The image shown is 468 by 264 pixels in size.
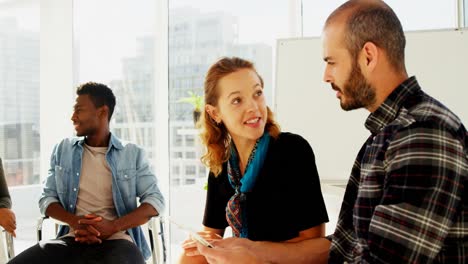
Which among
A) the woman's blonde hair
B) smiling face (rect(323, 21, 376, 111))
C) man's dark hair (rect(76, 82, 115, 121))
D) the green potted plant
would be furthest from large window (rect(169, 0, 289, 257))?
smiling face (rect(323, 21, 376, 111))

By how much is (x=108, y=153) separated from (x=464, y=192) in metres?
2.09

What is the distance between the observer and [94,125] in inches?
106

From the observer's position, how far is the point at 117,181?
263 centimetres

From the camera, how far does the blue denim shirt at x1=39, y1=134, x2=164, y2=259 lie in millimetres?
2611

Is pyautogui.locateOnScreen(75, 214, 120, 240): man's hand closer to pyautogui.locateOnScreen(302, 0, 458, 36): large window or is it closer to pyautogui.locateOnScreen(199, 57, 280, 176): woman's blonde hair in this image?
pyautogui.locateOnScreen(199, 57, 280, 176): woman's blonde hair

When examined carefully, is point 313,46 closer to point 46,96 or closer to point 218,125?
point 218,125

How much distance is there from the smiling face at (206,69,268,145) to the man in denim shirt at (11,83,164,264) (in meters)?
0.99

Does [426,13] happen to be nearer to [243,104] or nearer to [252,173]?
[243,104]

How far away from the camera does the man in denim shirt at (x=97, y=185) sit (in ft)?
7.96

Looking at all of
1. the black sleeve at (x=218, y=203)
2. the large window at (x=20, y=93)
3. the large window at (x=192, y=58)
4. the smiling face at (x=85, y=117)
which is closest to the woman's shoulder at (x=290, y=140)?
the black sleeve at (x=218, y=203)

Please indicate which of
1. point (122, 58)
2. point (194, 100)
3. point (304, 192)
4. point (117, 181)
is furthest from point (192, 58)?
point (304, 192)

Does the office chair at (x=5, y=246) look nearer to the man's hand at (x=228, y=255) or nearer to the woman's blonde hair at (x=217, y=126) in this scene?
the woman's blonde hair at (x=217, y=126)

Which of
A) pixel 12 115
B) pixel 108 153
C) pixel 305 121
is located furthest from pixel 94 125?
pixel 12 115

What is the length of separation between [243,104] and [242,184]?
30 cm
